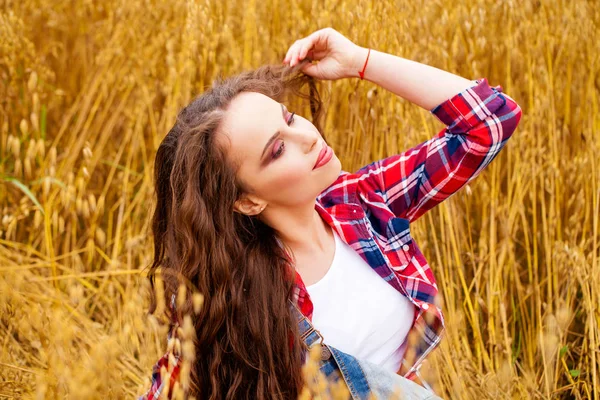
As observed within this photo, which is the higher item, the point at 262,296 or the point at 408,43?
the point at 408,43

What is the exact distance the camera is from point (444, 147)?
1.39m

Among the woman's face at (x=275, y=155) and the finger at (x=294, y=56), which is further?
the finger at (x=294, y=56)

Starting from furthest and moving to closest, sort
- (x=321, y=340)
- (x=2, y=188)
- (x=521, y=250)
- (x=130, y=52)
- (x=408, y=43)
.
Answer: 1. (x=130, y=52)
2. (x=2, y=188)
3. (x=521, y=250)
4. (x=408, y=43)
5. (x=321, y=340)

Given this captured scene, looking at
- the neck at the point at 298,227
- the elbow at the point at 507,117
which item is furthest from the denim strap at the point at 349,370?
the elbow at the point at 507,117

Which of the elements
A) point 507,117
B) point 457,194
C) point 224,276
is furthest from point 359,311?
point 457,194

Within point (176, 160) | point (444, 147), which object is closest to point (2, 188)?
point (176, 160)

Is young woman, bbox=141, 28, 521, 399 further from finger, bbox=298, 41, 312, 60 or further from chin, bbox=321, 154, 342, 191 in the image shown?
finger, bbox=298, 41, 312, 60

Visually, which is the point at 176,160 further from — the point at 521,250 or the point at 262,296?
the point at 521,250

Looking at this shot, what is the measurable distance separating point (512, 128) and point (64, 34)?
2139mm

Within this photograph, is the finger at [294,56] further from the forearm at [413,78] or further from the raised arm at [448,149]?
the raised arm at [448,149]

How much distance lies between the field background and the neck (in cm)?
36

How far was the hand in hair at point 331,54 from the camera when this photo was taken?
1492mm

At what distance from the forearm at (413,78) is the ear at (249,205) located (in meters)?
0.39

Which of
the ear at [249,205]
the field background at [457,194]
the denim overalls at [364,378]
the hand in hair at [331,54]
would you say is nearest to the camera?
the denim overalls at [364,378]
